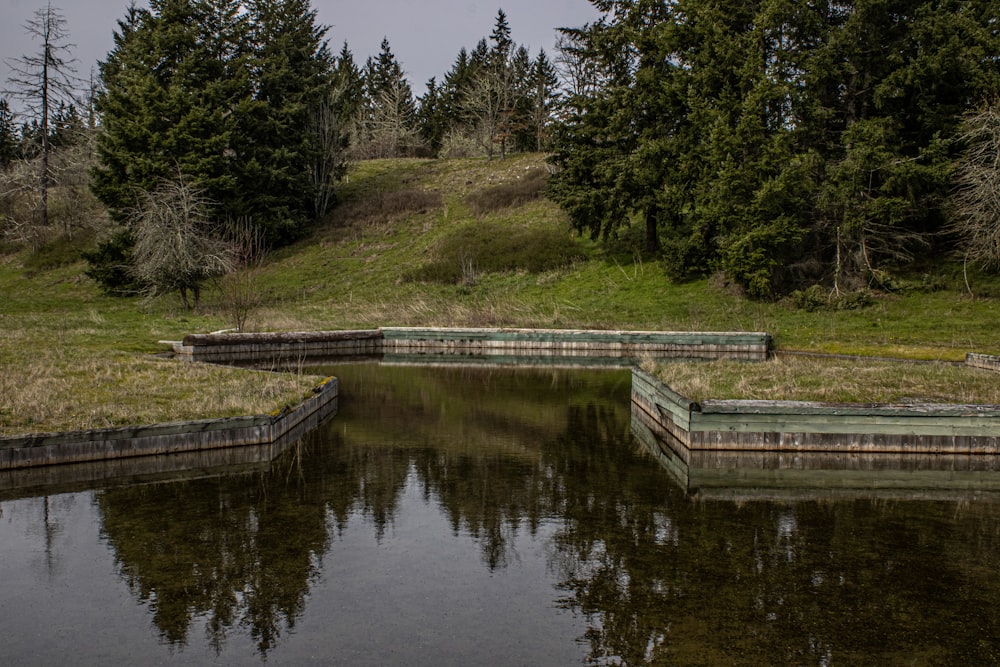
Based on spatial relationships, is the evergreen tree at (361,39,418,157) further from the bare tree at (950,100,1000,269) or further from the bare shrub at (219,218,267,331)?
the bare tree at (950,100,1000,269)

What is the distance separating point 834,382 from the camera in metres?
16.7

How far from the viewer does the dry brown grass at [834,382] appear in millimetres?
15336

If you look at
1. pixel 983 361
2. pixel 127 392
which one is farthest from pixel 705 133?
pixel 127 392

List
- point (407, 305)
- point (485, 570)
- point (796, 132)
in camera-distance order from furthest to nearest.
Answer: point (407, 305)
point (796, 132)
point (485, 570)

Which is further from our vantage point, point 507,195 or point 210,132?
point 507,195

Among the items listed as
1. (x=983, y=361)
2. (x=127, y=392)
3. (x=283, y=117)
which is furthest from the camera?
(x=283, y=117)

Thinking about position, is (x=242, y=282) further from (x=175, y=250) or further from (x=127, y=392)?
(x=127, y=392)

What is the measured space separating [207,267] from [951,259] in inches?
1245

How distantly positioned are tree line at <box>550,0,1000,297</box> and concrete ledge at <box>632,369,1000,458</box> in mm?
20052

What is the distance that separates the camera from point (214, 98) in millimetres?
45500

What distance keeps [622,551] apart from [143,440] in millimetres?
7944

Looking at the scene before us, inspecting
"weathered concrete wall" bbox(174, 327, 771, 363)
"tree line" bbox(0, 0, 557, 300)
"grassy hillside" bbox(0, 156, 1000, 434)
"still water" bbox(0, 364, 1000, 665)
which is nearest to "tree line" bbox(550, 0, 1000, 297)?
"grassy hillside" bbox(0, 156, 1000, 434)

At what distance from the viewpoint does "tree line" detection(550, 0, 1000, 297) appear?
104ft

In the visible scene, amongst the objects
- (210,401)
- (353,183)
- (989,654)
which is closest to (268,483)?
(210,401)
